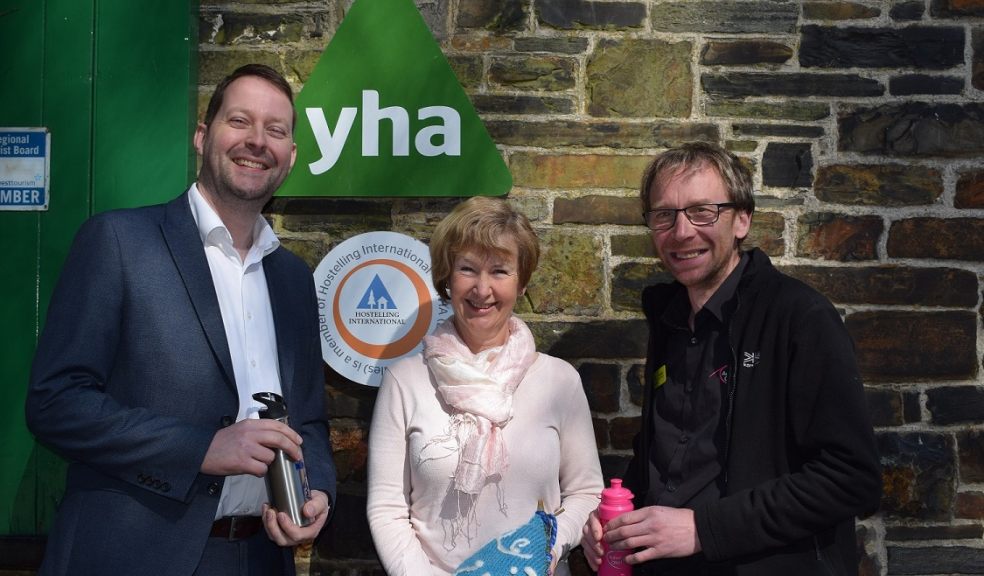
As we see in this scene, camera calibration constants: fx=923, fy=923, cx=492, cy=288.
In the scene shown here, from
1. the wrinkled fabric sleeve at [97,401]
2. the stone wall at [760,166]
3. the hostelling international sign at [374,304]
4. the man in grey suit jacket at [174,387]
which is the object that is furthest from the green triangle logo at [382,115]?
the wrinkled fabric sleeve at [97,401]

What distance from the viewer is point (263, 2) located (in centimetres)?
335

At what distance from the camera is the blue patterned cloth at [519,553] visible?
230 cm

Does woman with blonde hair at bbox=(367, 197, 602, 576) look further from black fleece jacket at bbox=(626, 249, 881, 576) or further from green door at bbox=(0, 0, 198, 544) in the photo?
green door at bbox=(0, 0, 198, 544)

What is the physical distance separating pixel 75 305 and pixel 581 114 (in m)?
1.84

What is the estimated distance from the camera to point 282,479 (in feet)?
7.04

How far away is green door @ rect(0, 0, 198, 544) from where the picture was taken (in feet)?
10.8

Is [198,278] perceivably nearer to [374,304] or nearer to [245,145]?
[245,145]

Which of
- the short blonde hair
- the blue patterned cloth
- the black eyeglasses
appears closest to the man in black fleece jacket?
the black eyeglasses

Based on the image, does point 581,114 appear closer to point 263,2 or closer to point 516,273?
point 516,273

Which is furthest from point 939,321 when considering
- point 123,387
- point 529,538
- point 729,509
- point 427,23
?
point 123,387

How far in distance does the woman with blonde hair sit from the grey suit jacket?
20.0 inches

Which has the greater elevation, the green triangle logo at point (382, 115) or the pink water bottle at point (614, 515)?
the green triangle logo at point (382, 115)

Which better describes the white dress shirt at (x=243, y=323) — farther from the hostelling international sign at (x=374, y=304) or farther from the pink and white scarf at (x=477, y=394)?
the hostelling international sign at (x=374, y=304)

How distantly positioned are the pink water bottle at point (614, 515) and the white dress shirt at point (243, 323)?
86 centimetres
